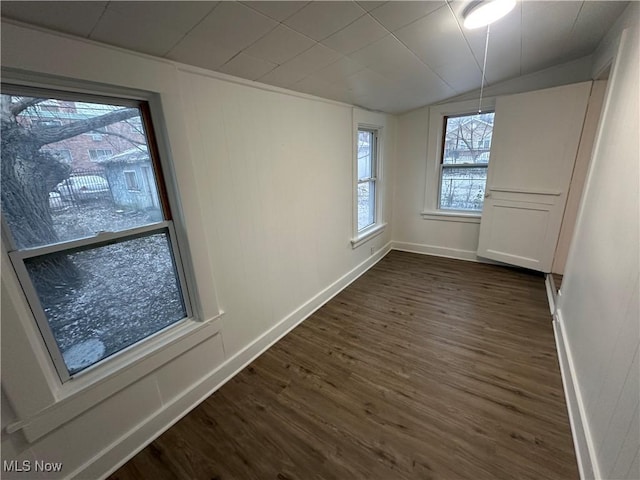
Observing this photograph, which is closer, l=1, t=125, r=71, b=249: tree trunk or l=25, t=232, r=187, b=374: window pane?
l=1, t=125, r=71, b=249: tree trunk

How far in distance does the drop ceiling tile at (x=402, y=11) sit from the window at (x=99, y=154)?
145cm

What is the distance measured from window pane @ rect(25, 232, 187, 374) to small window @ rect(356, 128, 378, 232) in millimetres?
2353

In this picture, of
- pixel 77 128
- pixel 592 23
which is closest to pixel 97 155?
pixel 77 128

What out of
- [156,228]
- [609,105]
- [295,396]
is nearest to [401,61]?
[609,105]

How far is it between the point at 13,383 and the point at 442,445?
1931mm

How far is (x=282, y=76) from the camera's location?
1.79 m

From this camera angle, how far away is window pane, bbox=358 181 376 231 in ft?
11.2

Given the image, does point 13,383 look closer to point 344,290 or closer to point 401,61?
point 344,290

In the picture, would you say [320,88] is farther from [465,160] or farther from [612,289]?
[465,160]

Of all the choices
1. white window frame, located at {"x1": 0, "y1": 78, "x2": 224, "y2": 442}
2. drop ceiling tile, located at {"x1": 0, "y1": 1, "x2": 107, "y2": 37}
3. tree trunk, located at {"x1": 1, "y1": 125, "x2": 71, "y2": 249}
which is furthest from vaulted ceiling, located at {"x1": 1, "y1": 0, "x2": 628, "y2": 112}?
tree trunk, located at {"x1": 1, "y1": 125, "x2": 71, "y2": 249}

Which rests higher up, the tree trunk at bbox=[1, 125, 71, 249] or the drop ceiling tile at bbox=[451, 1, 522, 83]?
the drop ceiling tile at bbox=[451, 1, 522, 83]

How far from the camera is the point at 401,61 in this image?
200 cm

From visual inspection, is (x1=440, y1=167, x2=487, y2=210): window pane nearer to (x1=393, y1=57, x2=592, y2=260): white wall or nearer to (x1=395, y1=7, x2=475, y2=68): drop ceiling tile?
(x1=393, y1=57, x2=592, y2=260): white wall

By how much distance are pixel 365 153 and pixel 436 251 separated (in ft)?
6.08
